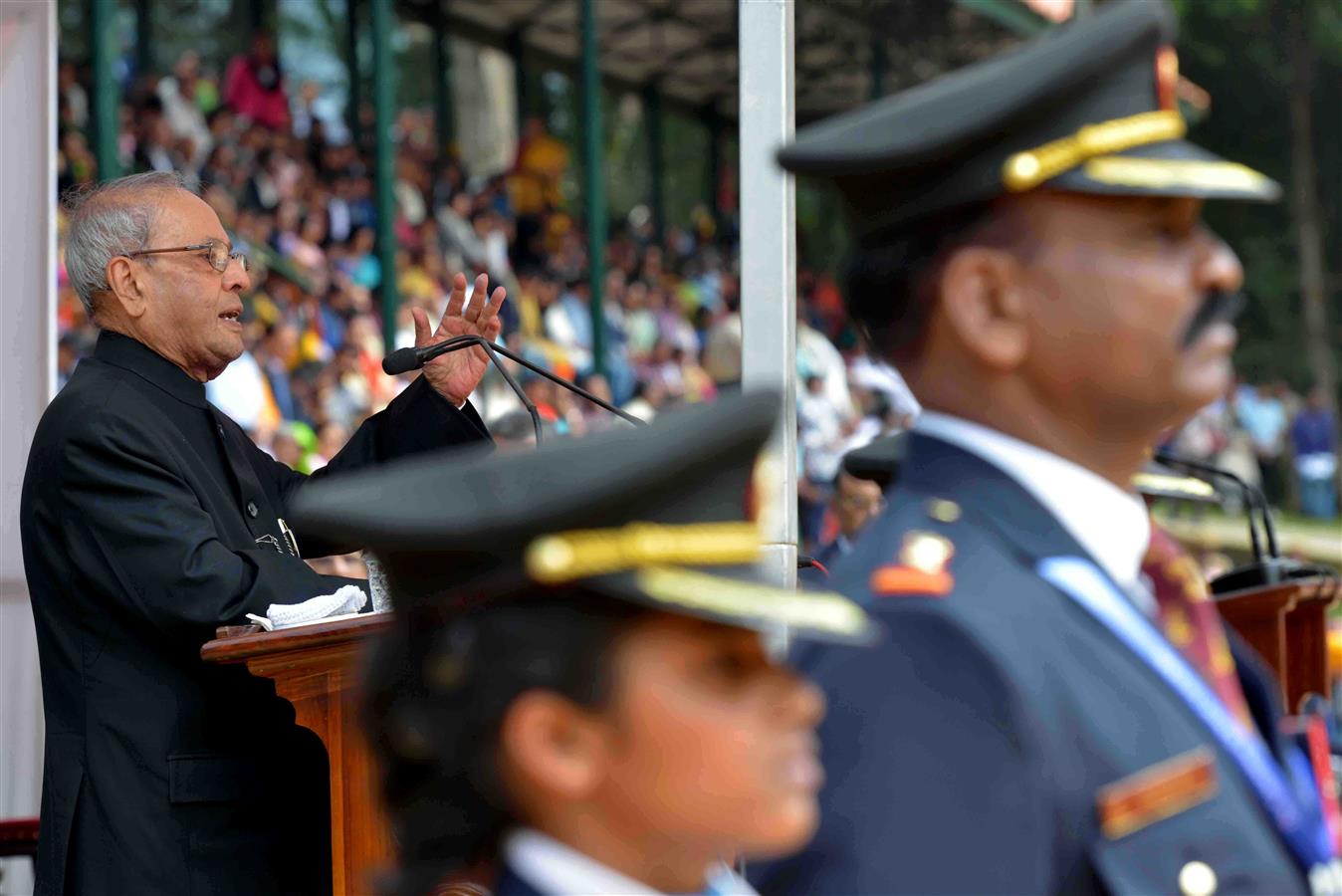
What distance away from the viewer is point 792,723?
1334mm

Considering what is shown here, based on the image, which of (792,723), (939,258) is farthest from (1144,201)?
(792,723)

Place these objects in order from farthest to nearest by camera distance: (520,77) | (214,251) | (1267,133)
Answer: (1267,133), (520,77), (214,251)

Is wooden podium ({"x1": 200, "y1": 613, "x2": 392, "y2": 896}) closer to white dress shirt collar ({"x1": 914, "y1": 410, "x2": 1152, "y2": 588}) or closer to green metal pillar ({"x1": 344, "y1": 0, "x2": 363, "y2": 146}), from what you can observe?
white dress shirt collar ({"x1": 914, "y1": 410, "x2": 1152, "y2": 588})

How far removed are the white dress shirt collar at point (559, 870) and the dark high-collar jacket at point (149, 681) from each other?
72.2 inches

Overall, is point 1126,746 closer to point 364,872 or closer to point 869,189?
point 869,189

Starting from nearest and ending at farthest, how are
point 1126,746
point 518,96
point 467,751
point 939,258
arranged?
point 467,751 < point 1126,746 < point 939,258 < point 518,96

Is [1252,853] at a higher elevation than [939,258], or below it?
below

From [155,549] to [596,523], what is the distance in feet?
6.45

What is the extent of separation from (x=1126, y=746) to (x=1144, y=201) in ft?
1.55

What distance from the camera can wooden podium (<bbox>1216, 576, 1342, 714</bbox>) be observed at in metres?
2.94

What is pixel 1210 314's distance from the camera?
1.58 meters

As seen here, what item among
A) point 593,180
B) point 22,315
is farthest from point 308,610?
point 593,180

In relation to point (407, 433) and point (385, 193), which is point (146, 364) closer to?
point (407, 433)

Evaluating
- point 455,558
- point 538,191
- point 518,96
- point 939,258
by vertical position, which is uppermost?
point 518,96
